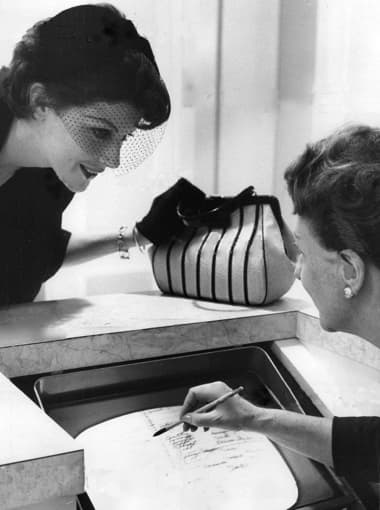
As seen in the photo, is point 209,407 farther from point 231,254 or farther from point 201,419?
point 231,254

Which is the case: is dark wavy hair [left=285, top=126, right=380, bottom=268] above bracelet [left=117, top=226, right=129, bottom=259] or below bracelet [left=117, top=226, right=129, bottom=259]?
above

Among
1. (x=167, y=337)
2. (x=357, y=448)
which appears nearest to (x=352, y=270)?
(x=357, y=448)

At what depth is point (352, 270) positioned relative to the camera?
0.95 m

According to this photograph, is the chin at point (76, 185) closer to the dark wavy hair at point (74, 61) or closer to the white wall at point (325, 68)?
the dark wavy hair at point (74, 61)

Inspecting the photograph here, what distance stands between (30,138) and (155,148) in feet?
0.79

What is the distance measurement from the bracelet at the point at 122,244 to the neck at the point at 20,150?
222 mm

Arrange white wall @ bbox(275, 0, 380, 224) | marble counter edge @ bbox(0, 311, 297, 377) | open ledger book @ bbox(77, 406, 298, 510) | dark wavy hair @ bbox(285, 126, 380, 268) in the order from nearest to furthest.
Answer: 1. dark wavy hair @ bbox(285, 126, 380, 268)
2. open ledger book @ bbox(77, 406, 298, 510)
3. marble counter edge @ bbox(0, 311, 297, 377)
4. white wall @ bbox(275, 0, 380, 224)

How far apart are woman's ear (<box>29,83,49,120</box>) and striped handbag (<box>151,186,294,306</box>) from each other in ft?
1.19

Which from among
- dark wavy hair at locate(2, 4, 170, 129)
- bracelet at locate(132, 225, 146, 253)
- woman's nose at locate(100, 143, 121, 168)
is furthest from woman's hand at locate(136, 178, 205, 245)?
dark wavy hair at locate(2, 4, 170, 129)

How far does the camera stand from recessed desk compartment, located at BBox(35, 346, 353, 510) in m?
1.14

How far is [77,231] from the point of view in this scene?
1306 mm

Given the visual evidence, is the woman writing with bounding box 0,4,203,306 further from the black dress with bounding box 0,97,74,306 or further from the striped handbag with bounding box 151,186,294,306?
the striped handbag with bounding box 151,186,294,306

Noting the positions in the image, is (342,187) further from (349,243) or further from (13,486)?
(13,486)

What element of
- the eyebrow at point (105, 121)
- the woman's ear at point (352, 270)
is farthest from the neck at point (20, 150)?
the woman's ear at point (352, 270)
